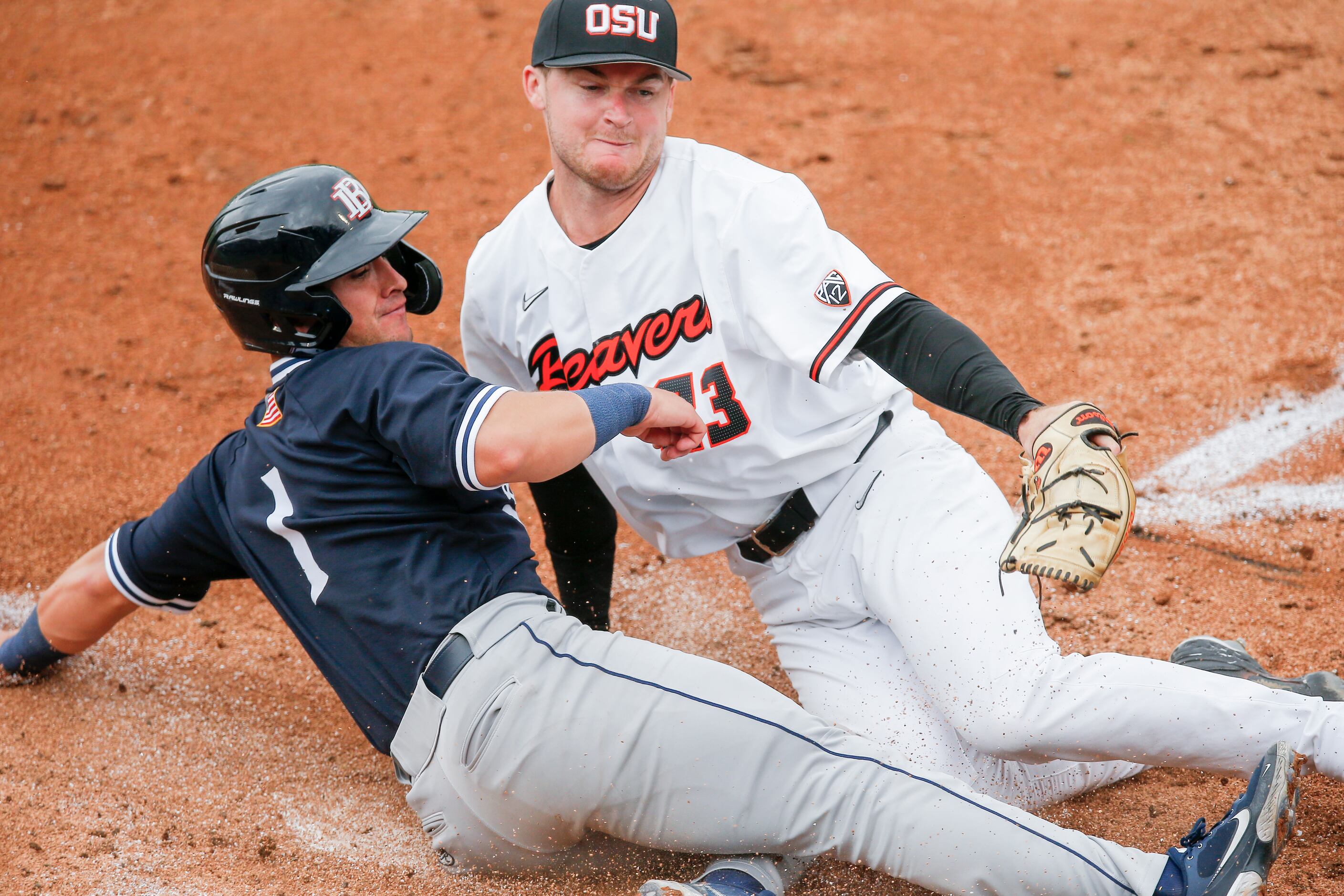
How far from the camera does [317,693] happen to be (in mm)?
3199

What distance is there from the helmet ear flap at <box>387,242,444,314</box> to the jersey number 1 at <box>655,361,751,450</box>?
1.97ft

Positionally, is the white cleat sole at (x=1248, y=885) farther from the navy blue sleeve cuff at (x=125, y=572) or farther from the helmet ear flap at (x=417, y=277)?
the navy blue sleeve cuff at (x=125, y=572)

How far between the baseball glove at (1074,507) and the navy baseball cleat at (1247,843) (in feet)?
1.53

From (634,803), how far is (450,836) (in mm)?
402

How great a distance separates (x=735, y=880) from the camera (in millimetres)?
2131

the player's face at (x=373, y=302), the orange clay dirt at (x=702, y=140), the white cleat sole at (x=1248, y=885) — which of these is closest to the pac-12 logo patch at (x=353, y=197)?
the player's face at (x=373, y=302)

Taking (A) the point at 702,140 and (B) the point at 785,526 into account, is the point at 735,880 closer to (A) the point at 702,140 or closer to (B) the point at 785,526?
(B) the point at 785,526

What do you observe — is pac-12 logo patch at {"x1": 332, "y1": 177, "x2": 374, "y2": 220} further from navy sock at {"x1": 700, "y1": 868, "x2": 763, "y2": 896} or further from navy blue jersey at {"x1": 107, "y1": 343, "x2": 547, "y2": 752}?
navy sock at {"x1": 700, "y1": 868, "x2": 763, "y2": 896}

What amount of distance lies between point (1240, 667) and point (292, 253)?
233 cm

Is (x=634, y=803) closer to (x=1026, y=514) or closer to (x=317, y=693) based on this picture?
(x=1026, y=514)

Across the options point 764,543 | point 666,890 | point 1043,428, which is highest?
point 1043,428

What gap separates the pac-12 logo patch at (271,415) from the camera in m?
2.34

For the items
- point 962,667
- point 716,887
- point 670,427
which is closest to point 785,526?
point 670,427

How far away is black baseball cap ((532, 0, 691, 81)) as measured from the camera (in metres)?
2.50
